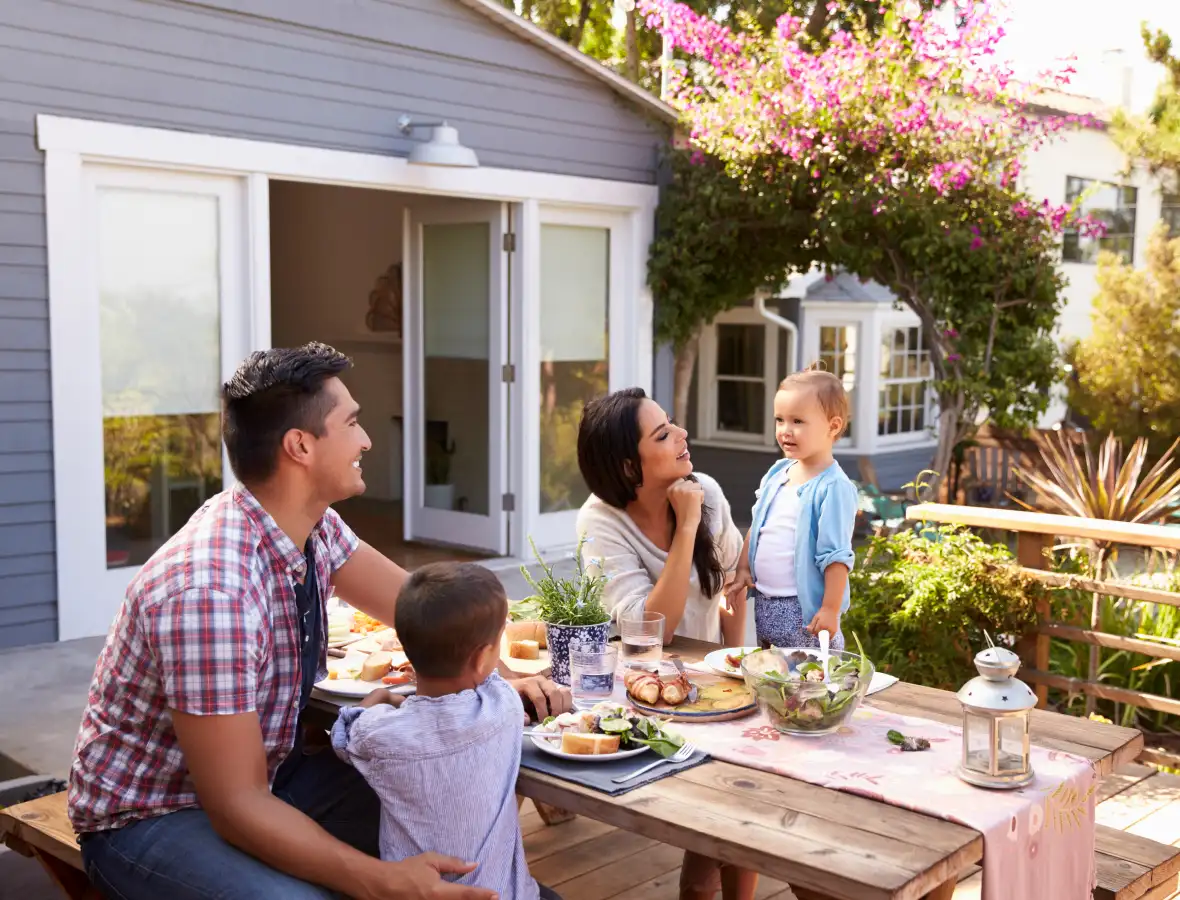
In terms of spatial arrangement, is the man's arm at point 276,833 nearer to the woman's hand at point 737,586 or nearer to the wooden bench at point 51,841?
the wooden bench at point 51,841

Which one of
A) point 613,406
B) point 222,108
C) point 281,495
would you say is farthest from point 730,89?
point 281,495

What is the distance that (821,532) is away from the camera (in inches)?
129

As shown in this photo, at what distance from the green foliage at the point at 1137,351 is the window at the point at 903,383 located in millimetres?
2208

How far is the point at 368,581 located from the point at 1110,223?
565 inches

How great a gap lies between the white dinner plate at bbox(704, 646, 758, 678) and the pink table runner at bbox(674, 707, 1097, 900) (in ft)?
A: 0.76

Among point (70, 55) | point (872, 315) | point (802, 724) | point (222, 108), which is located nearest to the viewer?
point (802, 724)

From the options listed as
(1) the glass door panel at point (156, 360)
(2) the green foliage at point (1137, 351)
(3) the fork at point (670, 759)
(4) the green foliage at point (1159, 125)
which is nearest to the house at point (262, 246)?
(1) the glass door panel at point (156, 360)

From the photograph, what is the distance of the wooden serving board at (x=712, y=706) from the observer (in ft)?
7.40

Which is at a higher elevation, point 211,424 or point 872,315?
point 872,315

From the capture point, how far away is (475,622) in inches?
77.5

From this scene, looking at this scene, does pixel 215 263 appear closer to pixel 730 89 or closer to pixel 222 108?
pixel 222 108

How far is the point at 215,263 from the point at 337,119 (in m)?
1.01

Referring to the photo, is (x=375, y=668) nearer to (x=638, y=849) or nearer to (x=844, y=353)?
(x=638, y=849)

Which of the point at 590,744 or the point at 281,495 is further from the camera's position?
the point at 281,495
